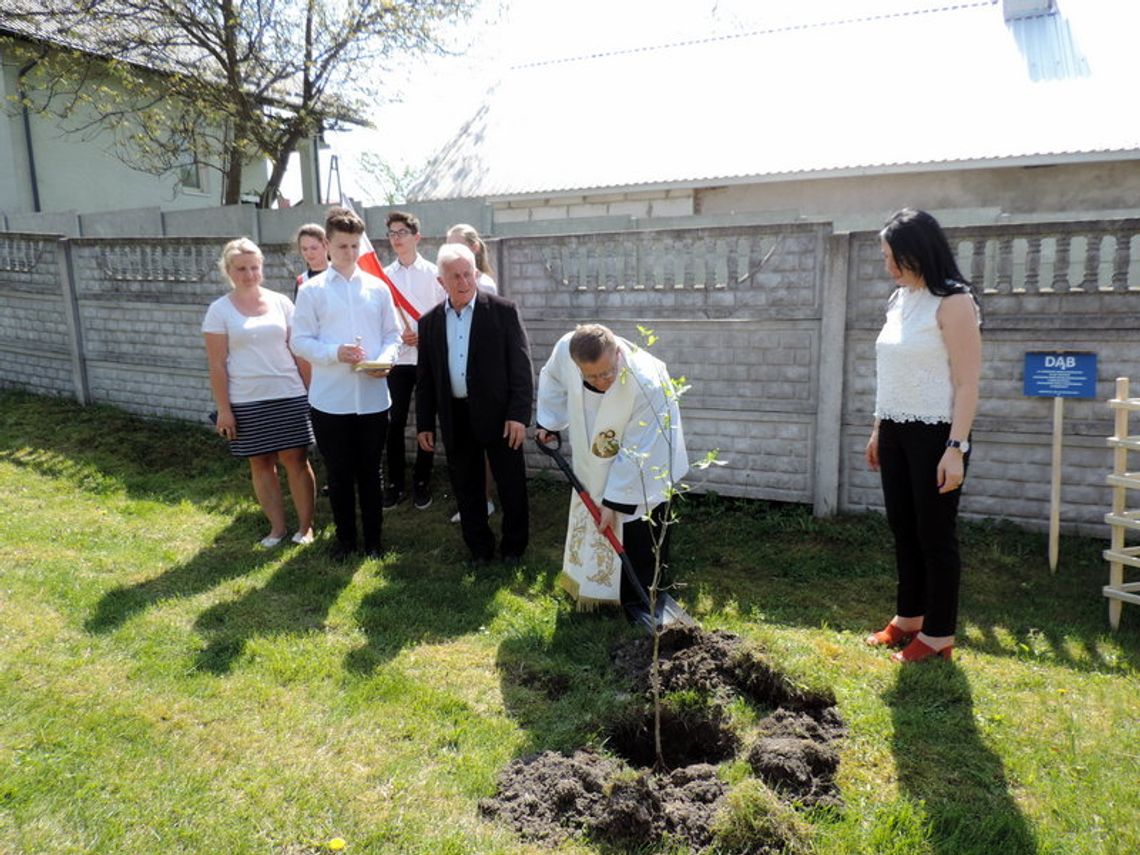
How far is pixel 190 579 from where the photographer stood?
4.86 metres

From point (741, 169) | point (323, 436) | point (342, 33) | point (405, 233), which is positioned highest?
point (342, 33)

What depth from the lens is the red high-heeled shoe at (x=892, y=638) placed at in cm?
388

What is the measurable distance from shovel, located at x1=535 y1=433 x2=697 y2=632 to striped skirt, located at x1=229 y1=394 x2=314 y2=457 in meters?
1.91

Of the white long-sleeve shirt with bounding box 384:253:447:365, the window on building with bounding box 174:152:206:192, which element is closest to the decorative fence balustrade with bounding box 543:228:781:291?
the white long-sleeve shirt with bounding box 384:253:447:365

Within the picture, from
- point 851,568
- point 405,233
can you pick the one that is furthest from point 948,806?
point 405,233

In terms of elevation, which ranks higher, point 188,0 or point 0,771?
point 188,0

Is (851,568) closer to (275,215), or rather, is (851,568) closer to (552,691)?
(552,691)

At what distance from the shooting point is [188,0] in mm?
11578

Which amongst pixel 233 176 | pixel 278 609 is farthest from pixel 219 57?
pixel 278 609

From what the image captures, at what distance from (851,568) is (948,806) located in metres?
2.27

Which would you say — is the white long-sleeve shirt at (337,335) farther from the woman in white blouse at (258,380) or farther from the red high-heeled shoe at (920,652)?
the red high-heeled shoe at (920,652)

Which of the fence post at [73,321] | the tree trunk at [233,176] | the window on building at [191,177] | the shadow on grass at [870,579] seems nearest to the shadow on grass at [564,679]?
the shadow on grass at [870,579]

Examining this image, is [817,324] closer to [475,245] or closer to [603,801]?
[475,245]

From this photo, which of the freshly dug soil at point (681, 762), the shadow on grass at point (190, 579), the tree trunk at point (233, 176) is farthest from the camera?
the tree trunk at point (233, 176)
